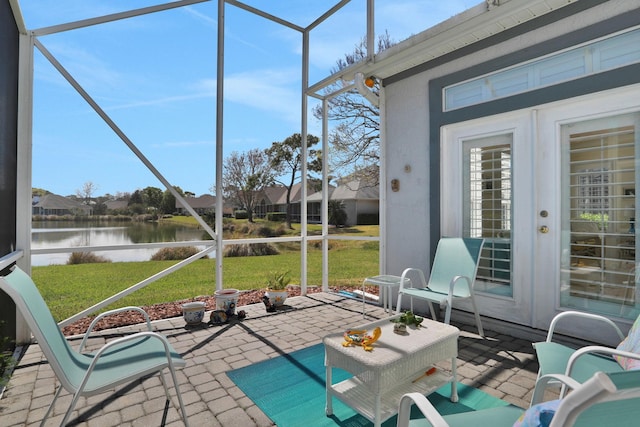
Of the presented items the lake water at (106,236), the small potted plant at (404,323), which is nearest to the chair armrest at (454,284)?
the small potted plant at (404,323)

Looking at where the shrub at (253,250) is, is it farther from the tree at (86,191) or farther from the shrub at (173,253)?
the tree at (86,191)

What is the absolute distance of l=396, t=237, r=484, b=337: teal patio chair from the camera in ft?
11.4

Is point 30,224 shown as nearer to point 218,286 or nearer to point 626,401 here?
point 218,286

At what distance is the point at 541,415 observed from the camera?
0.89 m

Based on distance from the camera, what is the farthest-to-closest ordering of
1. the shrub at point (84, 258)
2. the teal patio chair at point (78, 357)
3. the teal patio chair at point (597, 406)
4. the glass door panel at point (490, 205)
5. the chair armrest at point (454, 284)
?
the shrub at point (84, 258), the glass door panel at point (490, 205), the chair armrest at point (454, 284), the teal patio chair at point (78, 357), the teal patio chair at point (597, 406)

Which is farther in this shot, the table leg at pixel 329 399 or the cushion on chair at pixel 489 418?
the table leg at pixel 329 399

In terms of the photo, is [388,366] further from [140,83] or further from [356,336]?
[140,83]

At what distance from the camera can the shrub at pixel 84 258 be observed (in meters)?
3.94

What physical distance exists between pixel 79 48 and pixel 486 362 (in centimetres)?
526

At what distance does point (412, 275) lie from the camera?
4.48 metres

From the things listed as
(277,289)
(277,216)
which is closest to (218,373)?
(277,289)

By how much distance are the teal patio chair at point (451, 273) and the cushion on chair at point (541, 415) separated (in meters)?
2.52

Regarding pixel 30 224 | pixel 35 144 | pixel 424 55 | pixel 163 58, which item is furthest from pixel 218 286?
pixel 424 55

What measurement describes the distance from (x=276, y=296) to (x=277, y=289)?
119 millimetres
